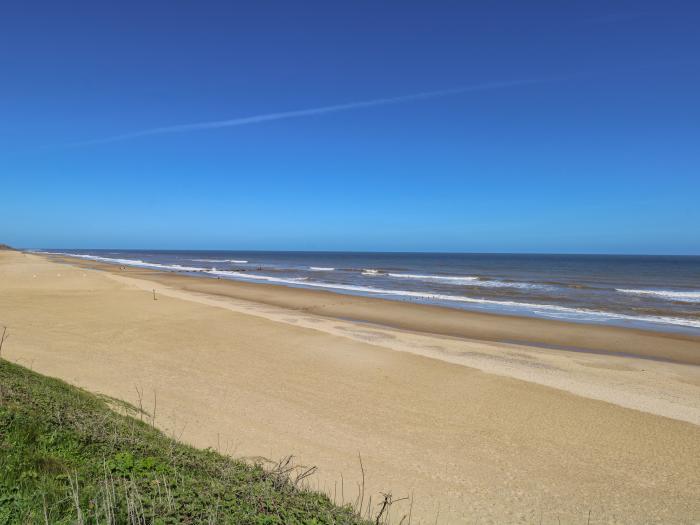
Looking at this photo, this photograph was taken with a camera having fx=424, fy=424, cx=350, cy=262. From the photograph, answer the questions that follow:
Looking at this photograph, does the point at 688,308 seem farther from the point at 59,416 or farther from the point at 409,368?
the point at 59,416

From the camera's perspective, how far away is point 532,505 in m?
5.18

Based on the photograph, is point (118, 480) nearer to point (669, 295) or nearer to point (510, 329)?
point (510, 329)

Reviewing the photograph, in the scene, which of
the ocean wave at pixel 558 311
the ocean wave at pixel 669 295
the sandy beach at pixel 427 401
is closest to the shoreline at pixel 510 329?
the sandy beach at pixel 427 401

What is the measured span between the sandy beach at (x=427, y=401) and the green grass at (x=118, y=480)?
4.87 ft

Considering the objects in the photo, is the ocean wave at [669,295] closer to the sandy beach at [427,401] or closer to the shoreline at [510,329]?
the shoreline at [510,329]

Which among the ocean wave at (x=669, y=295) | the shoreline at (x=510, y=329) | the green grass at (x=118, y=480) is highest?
the green grass at (x=118, y=480)

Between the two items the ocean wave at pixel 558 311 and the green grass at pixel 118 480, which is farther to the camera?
the ocean wave at pixel 558 311

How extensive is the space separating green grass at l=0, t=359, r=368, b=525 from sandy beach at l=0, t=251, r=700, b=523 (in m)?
1.48

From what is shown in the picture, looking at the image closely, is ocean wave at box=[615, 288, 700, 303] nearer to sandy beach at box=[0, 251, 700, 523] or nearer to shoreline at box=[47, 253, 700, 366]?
shoreline at box=[47, 253, 700, 366]

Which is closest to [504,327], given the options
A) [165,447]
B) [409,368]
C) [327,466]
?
[409,368]

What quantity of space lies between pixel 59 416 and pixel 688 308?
3254 centimetres

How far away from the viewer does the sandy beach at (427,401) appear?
5508 mm

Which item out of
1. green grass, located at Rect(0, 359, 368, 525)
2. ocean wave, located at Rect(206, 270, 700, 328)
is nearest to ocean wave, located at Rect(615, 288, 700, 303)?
ocean wave, located at Rect(206, 270, 700, 328)

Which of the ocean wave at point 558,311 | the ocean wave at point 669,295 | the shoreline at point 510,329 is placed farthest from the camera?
the ocean wave at point 669,295
